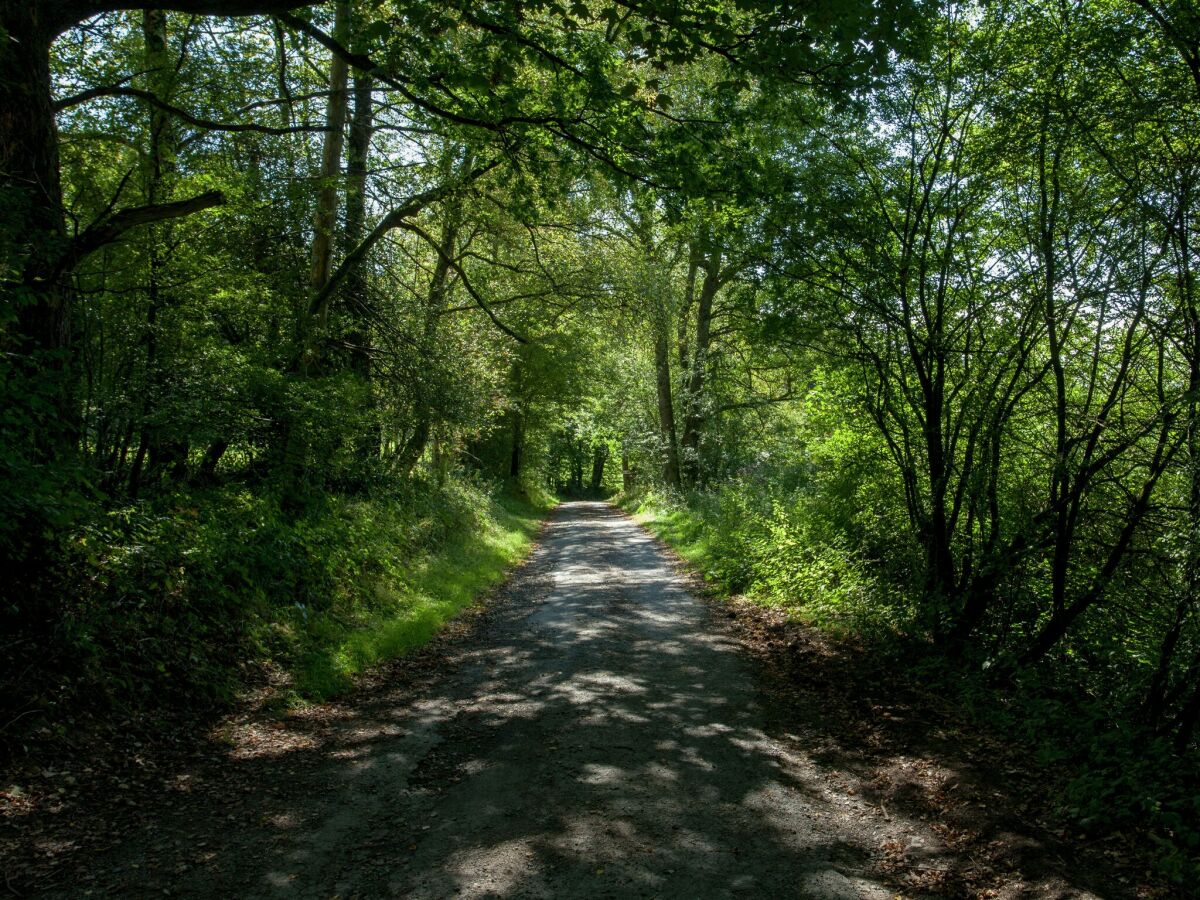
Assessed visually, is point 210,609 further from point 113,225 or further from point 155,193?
point 155,193

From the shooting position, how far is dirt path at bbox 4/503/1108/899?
3961 millimetres

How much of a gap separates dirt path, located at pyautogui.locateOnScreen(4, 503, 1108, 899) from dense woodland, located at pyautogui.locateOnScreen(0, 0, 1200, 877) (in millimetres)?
1259

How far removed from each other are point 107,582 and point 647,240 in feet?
51.9

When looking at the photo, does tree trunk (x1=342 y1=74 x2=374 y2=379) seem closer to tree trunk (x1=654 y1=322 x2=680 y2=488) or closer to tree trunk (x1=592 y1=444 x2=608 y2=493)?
tree trunk (x1=654 y1=322 x2=680 y2=488)

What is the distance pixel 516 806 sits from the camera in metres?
4.85

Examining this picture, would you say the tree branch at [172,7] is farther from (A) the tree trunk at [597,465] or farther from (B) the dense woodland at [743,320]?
(A) the tree trunk at [597,465]

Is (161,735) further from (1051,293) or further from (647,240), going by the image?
(647,240)

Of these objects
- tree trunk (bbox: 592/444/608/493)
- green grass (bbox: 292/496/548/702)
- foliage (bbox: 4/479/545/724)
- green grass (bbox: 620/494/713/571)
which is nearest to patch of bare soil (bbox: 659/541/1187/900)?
green grass (bbox: 292/496/548/702)

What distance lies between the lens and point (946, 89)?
7.17m

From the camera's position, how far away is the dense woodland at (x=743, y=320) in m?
5.51

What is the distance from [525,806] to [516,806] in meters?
0.06

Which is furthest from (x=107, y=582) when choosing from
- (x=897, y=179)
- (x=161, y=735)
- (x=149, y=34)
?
(x=897, y=179)

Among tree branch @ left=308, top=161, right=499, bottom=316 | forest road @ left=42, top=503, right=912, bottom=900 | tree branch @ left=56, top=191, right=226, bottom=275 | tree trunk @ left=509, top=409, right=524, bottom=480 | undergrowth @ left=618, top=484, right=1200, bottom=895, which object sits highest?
tree branch @ left=308, top=161, right=499, bottom=316

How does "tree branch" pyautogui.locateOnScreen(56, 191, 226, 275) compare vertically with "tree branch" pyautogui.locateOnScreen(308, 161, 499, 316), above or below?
below
